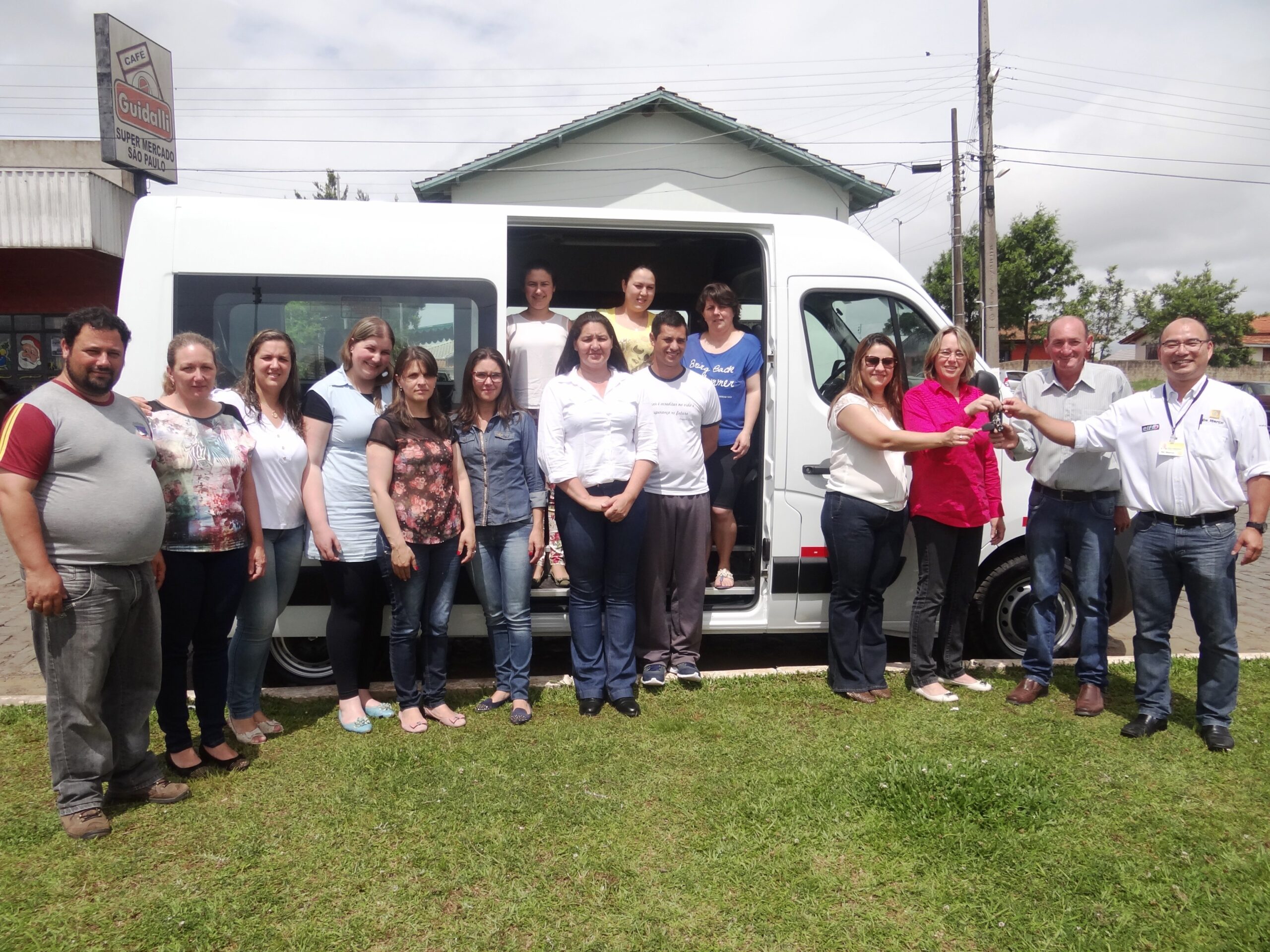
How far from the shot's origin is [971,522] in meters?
4.46

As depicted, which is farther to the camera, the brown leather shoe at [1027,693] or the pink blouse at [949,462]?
the brown leather shoe at [1027,693]

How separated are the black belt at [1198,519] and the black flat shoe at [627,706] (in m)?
2.60

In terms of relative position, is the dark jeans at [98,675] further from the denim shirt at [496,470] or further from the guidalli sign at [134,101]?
the guidalli sign at [134,101]

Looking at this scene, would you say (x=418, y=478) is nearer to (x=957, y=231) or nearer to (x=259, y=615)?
(x=259, y=615)

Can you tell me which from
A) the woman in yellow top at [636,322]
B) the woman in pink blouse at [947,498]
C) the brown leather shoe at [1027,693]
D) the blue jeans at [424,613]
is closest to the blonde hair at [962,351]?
the woman in pink blouse at [947,498]

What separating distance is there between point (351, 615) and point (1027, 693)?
133 inches

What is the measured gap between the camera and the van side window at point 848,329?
4.86 m

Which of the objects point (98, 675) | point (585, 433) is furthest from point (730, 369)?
point (98, 675)

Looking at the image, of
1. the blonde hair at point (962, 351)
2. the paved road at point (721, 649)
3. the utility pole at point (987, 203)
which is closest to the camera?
the blonde hair at point (962, 351)

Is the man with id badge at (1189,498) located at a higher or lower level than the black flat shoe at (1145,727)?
higher

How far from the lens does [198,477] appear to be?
11.5 ft

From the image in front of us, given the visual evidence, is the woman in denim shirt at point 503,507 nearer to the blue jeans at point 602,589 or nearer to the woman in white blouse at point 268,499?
the blue jeans at point 602,589

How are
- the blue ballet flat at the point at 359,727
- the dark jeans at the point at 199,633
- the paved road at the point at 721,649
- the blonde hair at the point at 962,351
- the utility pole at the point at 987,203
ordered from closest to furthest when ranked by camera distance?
the dark jeans at the point at 199,633, the blue ballet flat at the point at 359,727, the blonde hair at the point at 962,351, the paved road at the point at 721,649, the utility pole at the point at 987,203

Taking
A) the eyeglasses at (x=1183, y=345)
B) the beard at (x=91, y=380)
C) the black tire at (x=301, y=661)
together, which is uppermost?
the eyeglasses at (x=1183, y=345)
